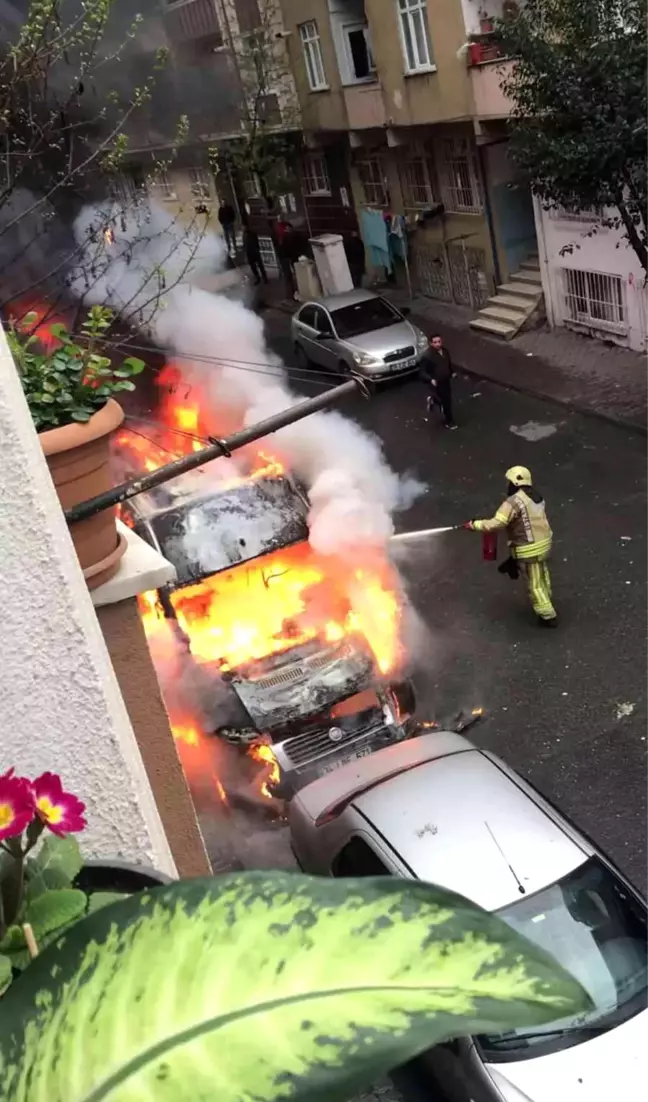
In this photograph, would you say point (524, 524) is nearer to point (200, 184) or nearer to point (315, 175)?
point (200, 184)

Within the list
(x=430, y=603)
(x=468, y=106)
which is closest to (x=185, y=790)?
(x=430, y=603)

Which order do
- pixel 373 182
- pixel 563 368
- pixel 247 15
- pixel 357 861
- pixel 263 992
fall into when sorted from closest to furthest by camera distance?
pixel 263 992, pixel 357 861, pixel 563 368, pixel 247 15, pixel 373 182

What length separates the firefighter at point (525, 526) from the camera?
27.8 ft

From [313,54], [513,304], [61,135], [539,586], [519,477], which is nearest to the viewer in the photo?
[61,135]

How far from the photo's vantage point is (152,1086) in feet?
2.77

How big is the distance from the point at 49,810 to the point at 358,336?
16.4 meters

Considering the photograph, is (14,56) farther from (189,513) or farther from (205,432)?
(205,432)

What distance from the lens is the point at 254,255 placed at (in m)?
25.3

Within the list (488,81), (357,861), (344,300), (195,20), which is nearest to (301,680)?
(357,861)

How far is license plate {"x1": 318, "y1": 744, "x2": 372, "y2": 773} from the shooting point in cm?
692

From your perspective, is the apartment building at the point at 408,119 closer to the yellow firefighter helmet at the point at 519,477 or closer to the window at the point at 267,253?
the window at the point at 267,253

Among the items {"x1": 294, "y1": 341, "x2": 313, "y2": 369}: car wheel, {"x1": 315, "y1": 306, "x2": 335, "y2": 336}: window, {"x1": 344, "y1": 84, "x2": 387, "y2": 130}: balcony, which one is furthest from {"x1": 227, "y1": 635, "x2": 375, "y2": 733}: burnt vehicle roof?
{"x1": 344, "y1": 84, "x2": 387, "y2": 130}: balcony

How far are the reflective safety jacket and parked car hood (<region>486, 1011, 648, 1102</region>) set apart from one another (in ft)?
15.4

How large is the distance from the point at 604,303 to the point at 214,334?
21.6ft
